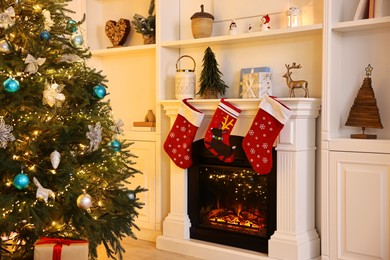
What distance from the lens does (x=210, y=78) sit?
3688 mm

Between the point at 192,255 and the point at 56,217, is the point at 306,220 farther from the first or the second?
the point at 56,217

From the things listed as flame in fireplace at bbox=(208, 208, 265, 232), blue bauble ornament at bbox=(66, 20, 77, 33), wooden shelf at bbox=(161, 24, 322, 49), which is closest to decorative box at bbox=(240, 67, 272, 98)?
wooden shelf at bbox=(161, 24, 322, 49)

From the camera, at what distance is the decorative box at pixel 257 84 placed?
3469 mm

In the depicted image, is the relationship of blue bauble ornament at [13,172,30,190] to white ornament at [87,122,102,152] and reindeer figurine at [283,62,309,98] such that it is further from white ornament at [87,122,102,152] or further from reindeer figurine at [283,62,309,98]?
reindeer figurine at [283,62,309,98]

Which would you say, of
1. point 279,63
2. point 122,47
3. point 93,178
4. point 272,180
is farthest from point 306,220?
point 122,47

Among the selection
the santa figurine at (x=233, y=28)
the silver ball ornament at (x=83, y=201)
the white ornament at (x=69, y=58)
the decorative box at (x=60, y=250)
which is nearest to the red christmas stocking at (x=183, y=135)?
the santa figurine at (x=233, y=28)

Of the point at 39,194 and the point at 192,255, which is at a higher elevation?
the point at 39,194

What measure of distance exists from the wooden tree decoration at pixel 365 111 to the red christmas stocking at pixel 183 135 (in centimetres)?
106

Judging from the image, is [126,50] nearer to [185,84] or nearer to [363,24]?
[185,84]

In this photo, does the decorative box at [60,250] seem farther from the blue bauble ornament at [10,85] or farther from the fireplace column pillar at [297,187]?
the fireplace column pillar at [297,187]

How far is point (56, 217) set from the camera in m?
2.52

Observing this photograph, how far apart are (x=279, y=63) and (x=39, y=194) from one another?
2.01 meters

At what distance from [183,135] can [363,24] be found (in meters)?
1.45

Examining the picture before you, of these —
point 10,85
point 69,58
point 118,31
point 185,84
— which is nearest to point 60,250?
point 10,85
